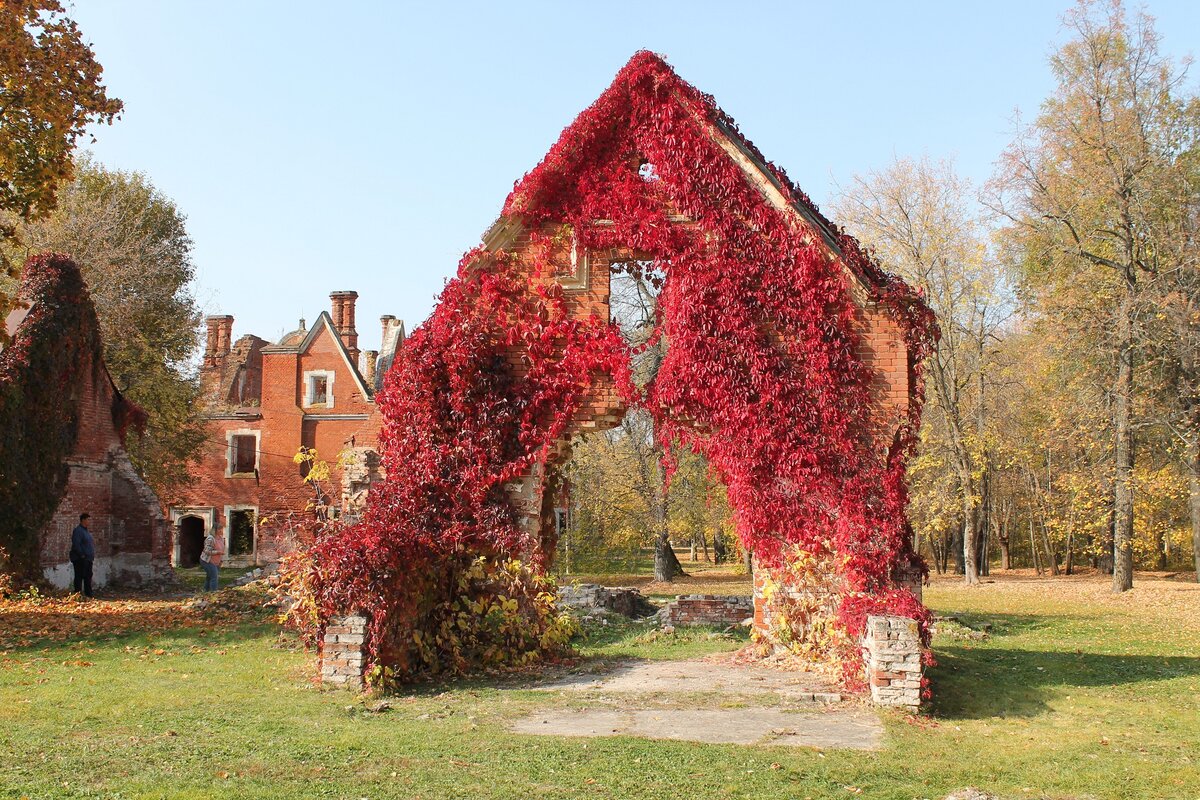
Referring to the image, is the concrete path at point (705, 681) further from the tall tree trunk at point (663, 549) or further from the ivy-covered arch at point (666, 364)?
the tall tree trunk at point (663, 549)

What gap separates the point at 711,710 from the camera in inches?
370

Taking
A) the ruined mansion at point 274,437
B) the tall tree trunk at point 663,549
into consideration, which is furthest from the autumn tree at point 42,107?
the ruined mansion at point 274,437

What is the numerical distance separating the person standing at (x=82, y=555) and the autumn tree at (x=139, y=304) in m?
8.71

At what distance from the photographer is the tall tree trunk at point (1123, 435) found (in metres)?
25.0

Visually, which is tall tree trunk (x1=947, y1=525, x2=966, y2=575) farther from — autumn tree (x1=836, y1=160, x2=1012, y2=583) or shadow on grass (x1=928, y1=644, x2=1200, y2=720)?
shadow on grass (x1=928, y1=644, x2=1200, y2=720)

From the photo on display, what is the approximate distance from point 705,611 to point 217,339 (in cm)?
3164

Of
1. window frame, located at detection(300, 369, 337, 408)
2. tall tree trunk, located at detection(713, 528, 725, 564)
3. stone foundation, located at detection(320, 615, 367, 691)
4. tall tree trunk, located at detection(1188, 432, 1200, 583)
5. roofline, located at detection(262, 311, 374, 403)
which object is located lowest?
tall tree trunk, located at detection(713, 528, 725, 564)

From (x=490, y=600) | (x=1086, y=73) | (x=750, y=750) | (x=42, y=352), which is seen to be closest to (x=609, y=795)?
(x=750, y=750)

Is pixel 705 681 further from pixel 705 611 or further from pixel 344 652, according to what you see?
pixel 705 611

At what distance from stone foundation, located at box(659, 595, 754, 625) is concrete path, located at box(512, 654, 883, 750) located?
507 cm

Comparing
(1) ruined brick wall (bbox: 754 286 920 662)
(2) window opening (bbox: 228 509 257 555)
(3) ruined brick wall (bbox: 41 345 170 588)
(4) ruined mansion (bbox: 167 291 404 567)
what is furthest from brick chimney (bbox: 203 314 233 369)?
(1) ruined brick wall (bbox: 754 286 920 662)

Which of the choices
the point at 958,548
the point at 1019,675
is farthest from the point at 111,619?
the point at 958,548

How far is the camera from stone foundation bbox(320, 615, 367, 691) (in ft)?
32.8

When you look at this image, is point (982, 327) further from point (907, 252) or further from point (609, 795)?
point (609, 795)
